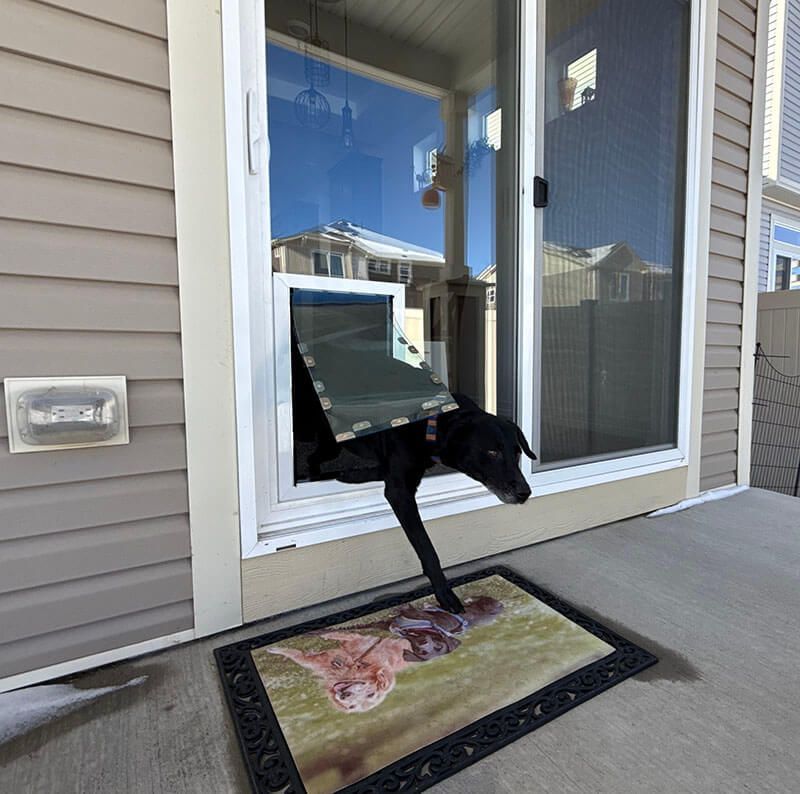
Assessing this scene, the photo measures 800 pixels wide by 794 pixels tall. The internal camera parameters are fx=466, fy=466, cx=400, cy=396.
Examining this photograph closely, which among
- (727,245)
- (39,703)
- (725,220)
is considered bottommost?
(39,703)

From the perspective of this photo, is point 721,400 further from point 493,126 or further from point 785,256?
point 785,256

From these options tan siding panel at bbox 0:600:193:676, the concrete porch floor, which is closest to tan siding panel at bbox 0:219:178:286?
tan siding panel at bbox 0:600:193:676

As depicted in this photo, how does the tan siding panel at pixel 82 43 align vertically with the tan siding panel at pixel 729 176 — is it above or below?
below

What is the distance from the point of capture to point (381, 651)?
3.81 ft

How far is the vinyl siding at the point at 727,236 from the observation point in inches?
89.0

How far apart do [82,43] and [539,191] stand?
1.44m

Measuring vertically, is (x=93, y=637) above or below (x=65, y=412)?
below

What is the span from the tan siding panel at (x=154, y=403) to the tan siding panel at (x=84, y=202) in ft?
1.22

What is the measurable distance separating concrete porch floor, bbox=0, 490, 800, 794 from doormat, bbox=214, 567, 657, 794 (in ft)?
0.13

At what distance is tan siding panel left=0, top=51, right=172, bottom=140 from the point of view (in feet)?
3.26

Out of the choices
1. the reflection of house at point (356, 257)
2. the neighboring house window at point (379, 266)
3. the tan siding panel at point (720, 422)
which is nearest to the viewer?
the reflection of house at point (356, 257)

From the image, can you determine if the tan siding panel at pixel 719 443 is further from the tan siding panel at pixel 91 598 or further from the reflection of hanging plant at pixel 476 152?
the tan siding panel at pixel 91 598

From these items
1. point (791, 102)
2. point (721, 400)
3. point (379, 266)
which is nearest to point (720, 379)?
point (721, 400)

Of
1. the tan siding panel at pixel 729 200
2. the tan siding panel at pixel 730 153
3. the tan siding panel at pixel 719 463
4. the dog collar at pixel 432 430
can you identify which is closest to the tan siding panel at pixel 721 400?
the tan siding panel at pixel 719 463
